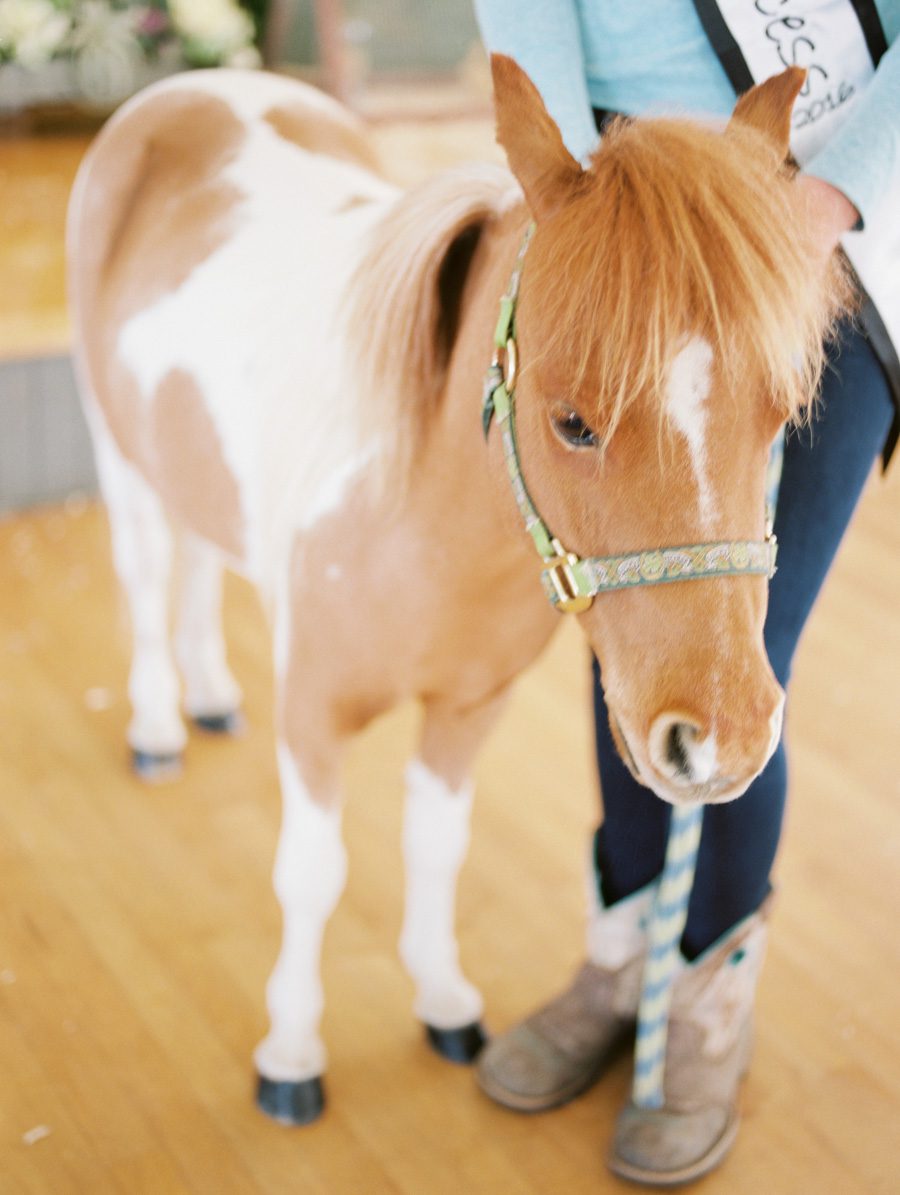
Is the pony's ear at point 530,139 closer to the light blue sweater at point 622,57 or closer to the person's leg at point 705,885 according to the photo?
the light blue sweater at point 622,57

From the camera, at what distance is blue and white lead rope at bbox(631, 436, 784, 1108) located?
1.14m

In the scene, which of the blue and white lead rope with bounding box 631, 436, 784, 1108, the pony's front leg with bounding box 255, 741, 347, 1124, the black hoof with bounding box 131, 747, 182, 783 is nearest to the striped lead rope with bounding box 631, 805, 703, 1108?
the blue and white lead rope with bounding box 631, 436, 784, 1108

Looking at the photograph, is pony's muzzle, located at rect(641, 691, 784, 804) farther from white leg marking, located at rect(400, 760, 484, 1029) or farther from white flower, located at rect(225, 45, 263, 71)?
white flower, located at rect(225, 45, 263, 71)

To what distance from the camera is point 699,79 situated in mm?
995

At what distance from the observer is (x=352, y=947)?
57.6 inches

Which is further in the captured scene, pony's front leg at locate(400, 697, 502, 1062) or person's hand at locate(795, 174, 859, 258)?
pony's front leg at locate(400, 697, 502, 1062)

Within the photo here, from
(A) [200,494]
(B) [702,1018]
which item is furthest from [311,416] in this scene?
(B) [702,1018]

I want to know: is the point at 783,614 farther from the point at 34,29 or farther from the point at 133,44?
the point at 133,44

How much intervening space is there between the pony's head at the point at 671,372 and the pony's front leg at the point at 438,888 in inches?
18.0

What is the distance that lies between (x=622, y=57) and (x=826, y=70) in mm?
155

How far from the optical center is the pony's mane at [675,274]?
2.41ft

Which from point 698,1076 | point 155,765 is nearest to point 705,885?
point 698,1076

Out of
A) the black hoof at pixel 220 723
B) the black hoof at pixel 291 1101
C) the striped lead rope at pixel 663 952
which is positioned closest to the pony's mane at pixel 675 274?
the striped lead rope at pixel 663 952

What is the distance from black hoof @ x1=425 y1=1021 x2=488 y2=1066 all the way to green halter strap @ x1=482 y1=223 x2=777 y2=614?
639 mm
